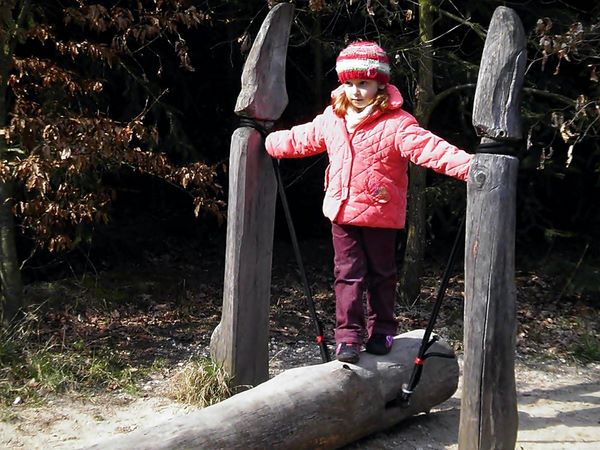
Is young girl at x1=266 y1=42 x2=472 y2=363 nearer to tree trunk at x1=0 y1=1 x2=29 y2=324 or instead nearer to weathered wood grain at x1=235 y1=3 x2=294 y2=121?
weathered wood grain at x1=235 y1=3 x2=294 y2=121

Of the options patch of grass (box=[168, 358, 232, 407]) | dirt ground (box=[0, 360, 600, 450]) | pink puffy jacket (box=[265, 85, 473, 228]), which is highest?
pink puffy jacket (box=[265, 85, 473, 228])

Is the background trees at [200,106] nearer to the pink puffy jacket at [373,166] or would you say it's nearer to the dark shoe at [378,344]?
the pink puffy jacket at [373,166]

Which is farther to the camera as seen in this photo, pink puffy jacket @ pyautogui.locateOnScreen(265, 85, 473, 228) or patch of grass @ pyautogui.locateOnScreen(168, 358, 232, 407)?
patch of grass @ pyautogui.locateOnScreen(168, 358, 232, 407)

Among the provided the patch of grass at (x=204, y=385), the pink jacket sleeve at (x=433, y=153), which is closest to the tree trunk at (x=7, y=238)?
the patch of grass at (x=204, y=385)

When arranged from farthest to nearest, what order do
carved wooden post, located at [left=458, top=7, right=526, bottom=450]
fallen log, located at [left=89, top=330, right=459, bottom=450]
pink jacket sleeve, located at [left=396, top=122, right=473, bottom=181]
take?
pink jacket sleeve, located at [left=396, top=122, right=473, bottom=181] → carved wooden post, located at [left=458, top=7, right=526, bottom=450] → fallen log, located at [left=89, top=330, right=459, bottom=450]

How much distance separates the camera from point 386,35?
8.14m

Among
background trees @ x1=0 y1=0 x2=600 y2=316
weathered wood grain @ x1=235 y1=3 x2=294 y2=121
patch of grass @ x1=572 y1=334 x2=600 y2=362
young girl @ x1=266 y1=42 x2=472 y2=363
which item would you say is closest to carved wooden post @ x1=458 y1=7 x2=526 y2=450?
young girl @ x1=266 y1=42 x2=472 y2=363

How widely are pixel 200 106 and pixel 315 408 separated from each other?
20.7ft

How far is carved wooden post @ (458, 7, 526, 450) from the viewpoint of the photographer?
13.6 feet

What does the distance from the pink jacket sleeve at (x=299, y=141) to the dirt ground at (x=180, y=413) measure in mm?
1716

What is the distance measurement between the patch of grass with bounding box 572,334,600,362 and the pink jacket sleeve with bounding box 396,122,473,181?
353cm

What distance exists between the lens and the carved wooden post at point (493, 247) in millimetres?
4156

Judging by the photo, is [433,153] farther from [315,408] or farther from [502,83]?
[315,408]

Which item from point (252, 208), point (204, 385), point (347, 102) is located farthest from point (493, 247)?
point (204, 385)
